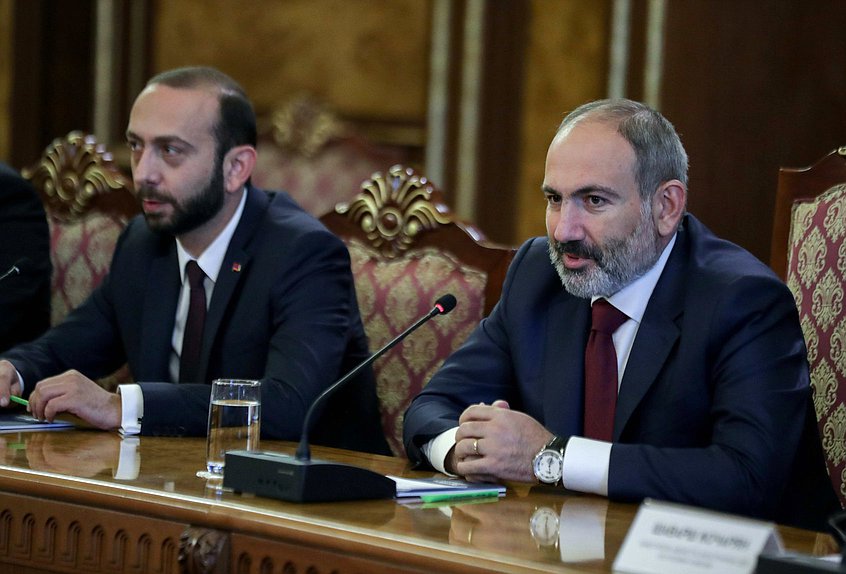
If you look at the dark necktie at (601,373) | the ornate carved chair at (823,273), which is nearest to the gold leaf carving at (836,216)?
the ornate carved chair at (823,273)

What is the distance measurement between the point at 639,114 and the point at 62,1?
5.35 metres

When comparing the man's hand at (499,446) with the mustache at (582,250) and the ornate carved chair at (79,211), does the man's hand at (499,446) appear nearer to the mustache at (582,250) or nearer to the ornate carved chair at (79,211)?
the mustache at (582,250)

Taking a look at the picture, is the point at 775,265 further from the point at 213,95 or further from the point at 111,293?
the point at 111,293

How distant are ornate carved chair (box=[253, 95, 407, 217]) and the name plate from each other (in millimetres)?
3799

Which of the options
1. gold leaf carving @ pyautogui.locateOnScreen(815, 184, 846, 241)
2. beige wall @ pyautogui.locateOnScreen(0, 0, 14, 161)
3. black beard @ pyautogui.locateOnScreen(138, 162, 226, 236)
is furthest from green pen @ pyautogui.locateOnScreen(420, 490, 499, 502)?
beige wall @ pyautogui.locateOnScreen(0, 0, 14, 161)

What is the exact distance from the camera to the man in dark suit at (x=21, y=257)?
11.9 feet

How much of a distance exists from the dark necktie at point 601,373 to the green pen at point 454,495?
35cm

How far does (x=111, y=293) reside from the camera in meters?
3.46

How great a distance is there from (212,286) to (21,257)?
0.76 metres

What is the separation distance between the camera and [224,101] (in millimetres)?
3346

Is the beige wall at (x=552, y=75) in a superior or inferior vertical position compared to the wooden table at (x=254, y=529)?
superior

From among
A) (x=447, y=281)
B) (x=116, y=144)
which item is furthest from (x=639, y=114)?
(x=116, y=144)

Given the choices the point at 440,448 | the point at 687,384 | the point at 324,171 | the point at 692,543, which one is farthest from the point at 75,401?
the point at 324,171

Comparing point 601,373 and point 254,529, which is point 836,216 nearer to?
point 601,373
